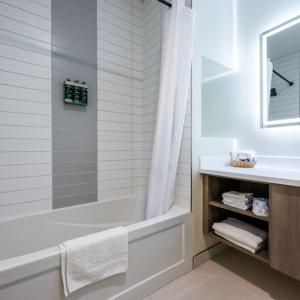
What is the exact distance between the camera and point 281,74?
62.8 inches

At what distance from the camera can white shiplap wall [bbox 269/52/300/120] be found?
4.98 ft

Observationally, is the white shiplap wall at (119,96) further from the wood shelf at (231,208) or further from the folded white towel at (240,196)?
the folded white towel at (240,196)

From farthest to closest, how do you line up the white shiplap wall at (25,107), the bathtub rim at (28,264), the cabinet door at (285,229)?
the white shiplap wall at (25,107)
the cabinet door at (285,229)
the bathtub rim at (28,264)

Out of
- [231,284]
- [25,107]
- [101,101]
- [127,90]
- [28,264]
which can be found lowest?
[231,284]

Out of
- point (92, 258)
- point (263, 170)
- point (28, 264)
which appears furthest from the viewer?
point (263, 170)

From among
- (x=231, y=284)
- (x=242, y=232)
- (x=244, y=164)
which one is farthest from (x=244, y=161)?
(x=231, y=284)

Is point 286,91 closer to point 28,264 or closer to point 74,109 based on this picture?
point 74,109

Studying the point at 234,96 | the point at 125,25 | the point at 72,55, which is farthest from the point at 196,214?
the point at 125,25

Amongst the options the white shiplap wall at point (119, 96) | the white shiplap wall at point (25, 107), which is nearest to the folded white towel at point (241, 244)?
the white shiplap wall at point (119, 96)

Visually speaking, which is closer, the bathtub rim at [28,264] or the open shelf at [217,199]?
the bathtub rim at [28,264]

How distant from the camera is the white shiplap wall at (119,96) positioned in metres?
1.84

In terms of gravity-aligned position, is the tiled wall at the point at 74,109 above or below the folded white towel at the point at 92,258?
above

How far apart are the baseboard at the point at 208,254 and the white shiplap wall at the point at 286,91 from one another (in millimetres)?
1242

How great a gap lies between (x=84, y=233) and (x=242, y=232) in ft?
4.27
